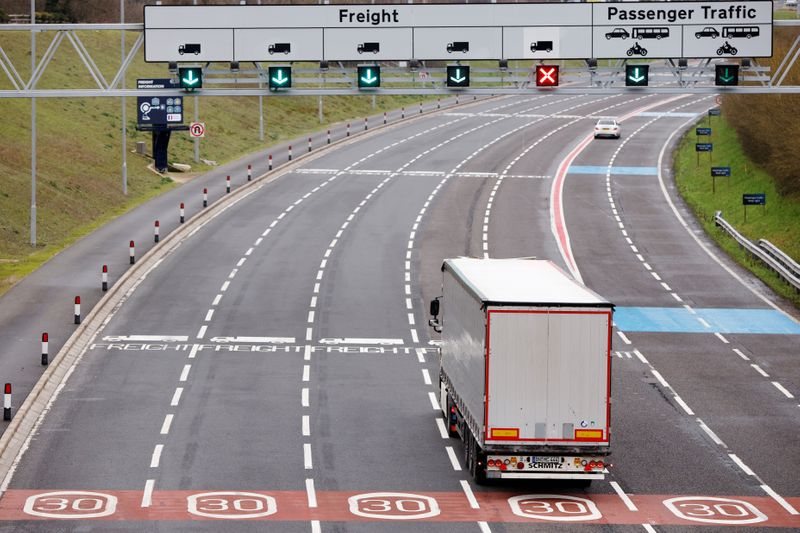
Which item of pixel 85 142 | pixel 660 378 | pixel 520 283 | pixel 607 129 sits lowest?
pixel 660 378

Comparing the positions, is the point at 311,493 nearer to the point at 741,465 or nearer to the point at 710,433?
the point at 741,465

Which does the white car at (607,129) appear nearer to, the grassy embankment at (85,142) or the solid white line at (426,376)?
the grassy embankment at (85,142)

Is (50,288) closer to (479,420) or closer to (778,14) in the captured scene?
(479,420)

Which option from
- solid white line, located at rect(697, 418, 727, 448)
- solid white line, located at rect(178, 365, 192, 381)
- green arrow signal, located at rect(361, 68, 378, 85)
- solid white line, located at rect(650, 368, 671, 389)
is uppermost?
green arrow signal, located at rect(361, 68, 378, 85)

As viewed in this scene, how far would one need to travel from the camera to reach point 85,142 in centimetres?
7294

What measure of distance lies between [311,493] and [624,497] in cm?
533

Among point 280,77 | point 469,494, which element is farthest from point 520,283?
point 280,77

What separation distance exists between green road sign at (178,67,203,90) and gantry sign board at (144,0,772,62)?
1.38ft

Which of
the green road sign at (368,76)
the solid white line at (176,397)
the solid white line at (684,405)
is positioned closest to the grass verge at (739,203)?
the solid white line at (684,405)

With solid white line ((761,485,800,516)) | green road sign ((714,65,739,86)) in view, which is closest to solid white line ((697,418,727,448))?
solid white line ((761,485,800,516))

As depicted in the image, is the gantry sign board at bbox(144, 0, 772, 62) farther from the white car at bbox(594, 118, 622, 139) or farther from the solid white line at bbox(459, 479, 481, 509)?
the white car at bbox(594, 118, 622, 139)

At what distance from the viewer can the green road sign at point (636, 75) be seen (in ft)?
130

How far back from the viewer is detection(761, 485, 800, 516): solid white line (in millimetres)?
23234

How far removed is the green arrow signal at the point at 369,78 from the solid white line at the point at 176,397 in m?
11.5
